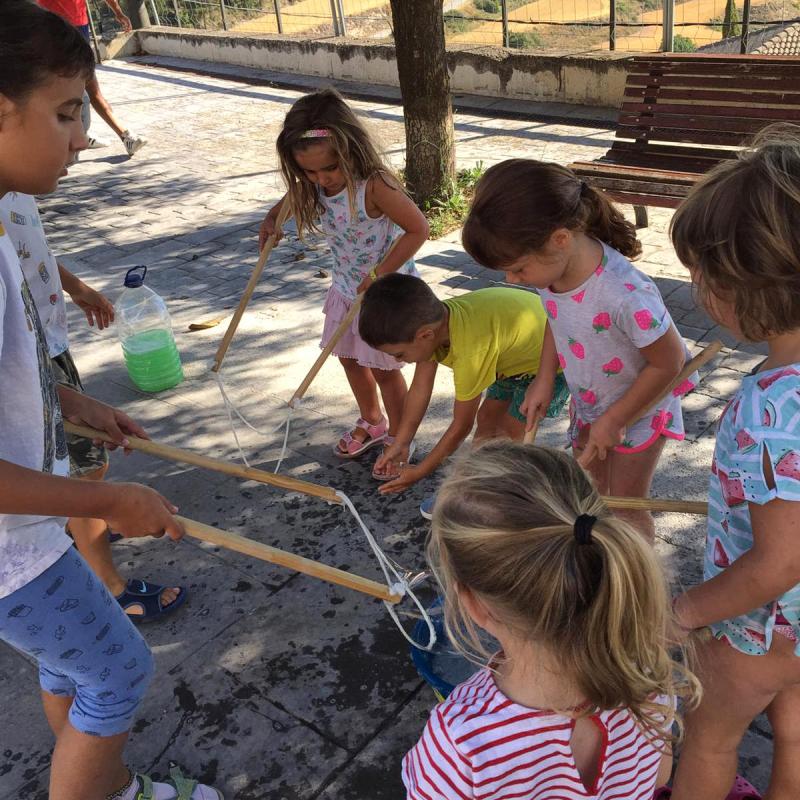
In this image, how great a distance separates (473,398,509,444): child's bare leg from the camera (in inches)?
125

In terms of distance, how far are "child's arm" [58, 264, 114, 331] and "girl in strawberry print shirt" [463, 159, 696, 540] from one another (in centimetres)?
153

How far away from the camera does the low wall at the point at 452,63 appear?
27.2 ft

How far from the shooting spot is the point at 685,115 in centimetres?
539

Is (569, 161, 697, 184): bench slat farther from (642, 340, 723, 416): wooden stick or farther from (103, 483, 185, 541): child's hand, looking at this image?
(103, 483, 185, 541): child's hand

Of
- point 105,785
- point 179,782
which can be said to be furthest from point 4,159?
point 179,782

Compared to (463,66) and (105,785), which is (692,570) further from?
(463,66)

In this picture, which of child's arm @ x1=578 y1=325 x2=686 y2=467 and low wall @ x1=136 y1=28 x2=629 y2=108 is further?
low wall @ x1=136 y1=28 x2=629 y2=108

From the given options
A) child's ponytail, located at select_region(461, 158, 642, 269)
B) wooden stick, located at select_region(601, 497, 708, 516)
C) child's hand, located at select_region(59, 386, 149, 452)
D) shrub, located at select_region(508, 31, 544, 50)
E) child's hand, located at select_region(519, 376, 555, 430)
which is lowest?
child's hand, located at select_region(519, 376, 555, 430)

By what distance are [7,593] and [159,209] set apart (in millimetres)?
5918

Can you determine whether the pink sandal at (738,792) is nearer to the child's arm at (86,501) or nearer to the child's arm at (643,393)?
the child's arm at (643,393)

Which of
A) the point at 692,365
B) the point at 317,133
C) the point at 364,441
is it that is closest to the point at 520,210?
the point at 692,365

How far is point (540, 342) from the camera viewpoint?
9.59 ft

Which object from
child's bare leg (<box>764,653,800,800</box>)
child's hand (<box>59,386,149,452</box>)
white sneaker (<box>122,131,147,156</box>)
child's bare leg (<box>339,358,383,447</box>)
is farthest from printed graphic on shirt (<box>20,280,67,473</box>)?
white sneaker (<box>122,131,147,156</box>)

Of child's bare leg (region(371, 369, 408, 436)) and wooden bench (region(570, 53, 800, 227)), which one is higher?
wooden bench (region(570, 53, 800, 227))
